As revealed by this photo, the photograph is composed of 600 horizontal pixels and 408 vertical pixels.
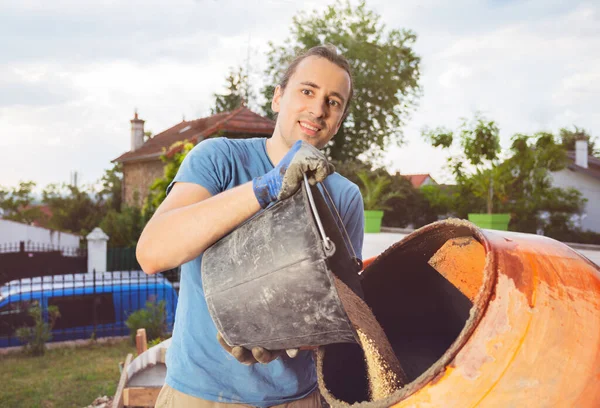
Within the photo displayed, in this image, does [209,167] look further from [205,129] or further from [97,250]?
[205,129]

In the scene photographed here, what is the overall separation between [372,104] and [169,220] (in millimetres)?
22862

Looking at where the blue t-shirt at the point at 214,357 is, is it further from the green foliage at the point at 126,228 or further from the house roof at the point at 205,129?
the green foliage at the point at 126,228

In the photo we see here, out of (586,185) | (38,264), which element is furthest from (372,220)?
(586,185)

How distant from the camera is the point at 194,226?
4.22 feet

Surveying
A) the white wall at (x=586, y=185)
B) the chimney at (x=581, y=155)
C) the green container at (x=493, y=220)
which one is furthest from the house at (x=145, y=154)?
the chimney at (x=581, y=155)

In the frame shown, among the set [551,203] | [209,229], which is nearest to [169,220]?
[209,229]

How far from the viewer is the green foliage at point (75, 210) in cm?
2475

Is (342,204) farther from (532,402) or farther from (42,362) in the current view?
(42,362)

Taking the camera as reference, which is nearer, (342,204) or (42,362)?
(342,204)

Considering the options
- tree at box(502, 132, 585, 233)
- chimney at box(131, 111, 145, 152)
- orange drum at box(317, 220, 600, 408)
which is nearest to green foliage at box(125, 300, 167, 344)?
tree at box(502, 132, 585, 233)

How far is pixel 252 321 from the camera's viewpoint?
1.32 metres

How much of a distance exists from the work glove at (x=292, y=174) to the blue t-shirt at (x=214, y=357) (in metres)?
0.34

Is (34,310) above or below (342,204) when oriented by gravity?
below

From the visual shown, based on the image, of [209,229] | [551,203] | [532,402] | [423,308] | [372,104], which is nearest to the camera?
[532,402]
